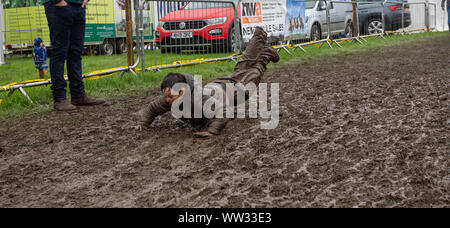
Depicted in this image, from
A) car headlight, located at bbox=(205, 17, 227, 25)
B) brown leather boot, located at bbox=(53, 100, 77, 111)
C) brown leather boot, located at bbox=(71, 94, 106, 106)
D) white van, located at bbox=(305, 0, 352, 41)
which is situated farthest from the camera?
white van, located at bbox=(305, 0, 352, 41)

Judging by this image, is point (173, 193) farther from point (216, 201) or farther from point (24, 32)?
point (24, 32)

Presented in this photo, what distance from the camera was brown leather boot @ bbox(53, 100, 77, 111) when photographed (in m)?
5.15

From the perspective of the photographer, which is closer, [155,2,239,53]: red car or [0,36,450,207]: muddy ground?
[0,36,450,207]: muddy ground

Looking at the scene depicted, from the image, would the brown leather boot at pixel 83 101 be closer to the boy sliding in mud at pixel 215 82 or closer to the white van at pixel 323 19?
the boy sliding in mud at pixel 215 82

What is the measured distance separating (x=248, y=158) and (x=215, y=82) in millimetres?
1388

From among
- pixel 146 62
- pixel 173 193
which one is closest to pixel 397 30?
pixel 146 62

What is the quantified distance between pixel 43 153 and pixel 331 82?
426cm

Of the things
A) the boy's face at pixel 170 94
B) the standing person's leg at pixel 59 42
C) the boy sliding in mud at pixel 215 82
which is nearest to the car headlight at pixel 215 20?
the boy sliding in mud at pixel 215 82

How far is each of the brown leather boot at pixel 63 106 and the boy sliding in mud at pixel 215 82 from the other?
1269 mm

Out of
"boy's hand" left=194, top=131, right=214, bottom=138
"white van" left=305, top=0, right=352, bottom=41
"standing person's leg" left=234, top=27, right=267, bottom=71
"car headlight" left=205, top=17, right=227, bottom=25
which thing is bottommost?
"boy's hand" left=194, top=131, right=214, bottom=138

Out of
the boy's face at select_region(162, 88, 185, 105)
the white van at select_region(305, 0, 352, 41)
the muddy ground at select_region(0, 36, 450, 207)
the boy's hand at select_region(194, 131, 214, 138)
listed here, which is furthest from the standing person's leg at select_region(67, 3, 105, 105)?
the white van at select_region(305, 0, 352, 41)

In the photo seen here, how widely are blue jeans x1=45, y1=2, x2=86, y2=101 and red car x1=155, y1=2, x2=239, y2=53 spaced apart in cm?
352

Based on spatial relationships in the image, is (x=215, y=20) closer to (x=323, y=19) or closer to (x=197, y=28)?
(x=197, y=28)

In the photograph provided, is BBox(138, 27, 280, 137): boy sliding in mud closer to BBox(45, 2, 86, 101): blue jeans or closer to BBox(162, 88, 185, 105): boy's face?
BBox(162, 88, 185, 105): boy's face
